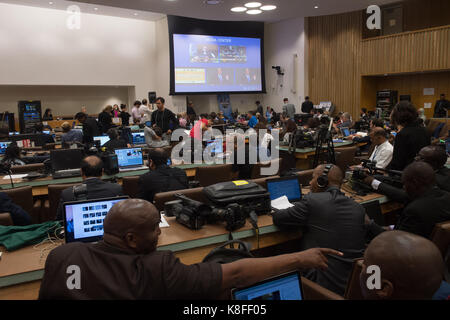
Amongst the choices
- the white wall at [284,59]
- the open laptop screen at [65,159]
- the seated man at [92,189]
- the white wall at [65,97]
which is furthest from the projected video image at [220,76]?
the seated man at [92,189]

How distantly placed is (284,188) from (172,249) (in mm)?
1275

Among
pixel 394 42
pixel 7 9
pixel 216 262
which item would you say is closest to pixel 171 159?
pixel 216 262

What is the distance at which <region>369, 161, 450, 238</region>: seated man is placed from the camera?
264cm

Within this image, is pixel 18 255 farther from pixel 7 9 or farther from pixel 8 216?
pixel 7 9

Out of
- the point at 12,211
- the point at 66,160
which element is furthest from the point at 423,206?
the point at 66,160

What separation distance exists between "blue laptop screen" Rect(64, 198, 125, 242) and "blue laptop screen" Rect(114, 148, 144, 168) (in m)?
3.12

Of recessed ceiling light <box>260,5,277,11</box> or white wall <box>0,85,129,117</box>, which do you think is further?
white wall <box>0,85,129,117</box>

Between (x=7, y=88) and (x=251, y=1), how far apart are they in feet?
40.8

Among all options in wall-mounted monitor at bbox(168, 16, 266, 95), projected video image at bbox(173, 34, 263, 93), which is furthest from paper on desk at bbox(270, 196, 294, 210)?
projected video image at bbox(173, 34, 263, 93)

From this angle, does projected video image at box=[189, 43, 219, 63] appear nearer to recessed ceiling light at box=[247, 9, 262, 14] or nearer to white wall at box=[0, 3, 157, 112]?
white wall at box=[0, 3, 157, 112]

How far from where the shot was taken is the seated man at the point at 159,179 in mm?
3863

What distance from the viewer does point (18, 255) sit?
241cm

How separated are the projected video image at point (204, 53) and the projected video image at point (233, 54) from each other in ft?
1.02
